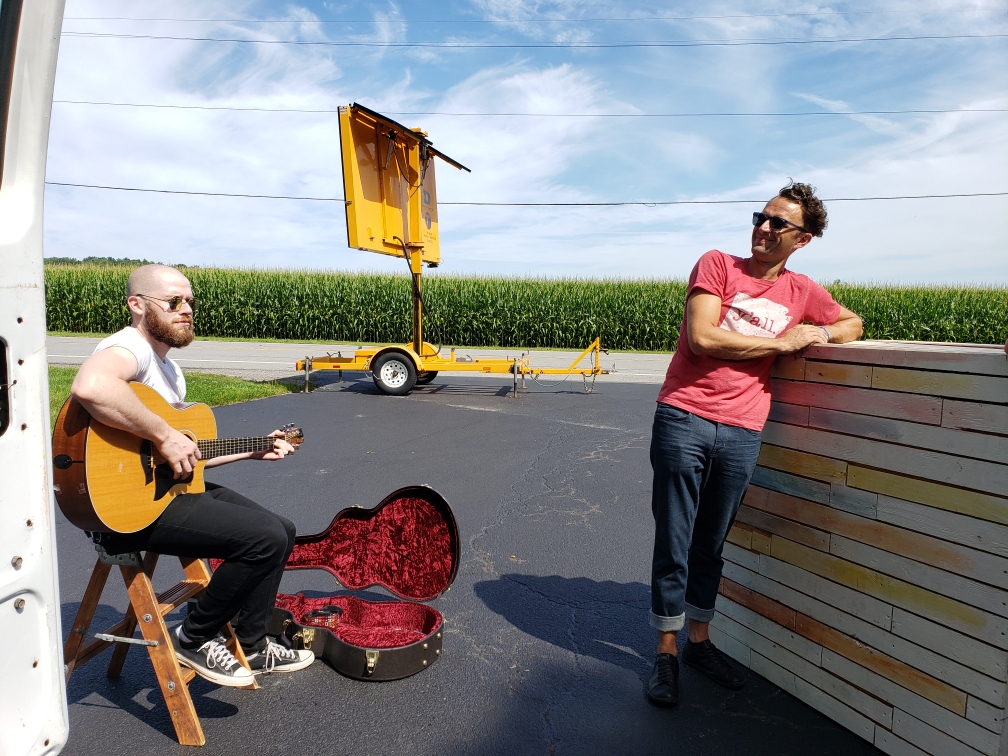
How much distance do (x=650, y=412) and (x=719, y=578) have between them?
7.31m

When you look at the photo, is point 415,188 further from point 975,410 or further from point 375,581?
point 975,410

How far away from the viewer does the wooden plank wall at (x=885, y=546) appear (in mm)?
2275

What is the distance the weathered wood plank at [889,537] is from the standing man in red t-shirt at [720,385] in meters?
0.21

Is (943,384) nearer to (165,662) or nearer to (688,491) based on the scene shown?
(688,491)

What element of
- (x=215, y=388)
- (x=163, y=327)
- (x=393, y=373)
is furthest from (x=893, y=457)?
(x=215, y=388)

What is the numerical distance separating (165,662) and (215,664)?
0.78ft

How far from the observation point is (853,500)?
2740 millimetres

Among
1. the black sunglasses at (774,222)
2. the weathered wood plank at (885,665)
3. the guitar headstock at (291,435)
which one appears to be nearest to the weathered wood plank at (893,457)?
the weathered wood plank at (885,665)

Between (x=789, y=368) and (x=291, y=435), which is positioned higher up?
(x=789, y=368)

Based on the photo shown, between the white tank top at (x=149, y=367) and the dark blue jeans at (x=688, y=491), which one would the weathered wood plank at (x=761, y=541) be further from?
the white tank top at (x=149, y=367)

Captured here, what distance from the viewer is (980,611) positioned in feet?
7.47

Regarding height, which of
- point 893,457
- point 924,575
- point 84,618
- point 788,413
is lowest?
point 84,618

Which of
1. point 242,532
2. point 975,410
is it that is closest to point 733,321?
point 975,410

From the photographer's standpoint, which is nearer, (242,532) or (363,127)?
(242,532)
